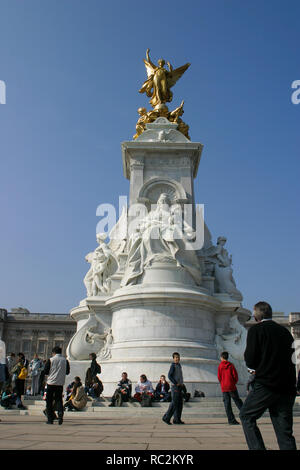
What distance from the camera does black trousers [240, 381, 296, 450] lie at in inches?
185

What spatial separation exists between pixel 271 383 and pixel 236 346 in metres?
15.1

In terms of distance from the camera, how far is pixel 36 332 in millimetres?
66688

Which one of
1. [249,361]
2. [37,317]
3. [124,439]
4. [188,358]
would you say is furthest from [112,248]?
[37,317]

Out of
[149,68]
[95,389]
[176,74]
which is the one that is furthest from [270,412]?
[149,68]

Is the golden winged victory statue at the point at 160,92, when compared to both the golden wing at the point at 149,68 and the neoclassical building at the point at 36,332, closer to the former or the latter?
the golden wing at the point at 149,68

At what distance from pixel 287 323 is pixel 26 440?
188 feet

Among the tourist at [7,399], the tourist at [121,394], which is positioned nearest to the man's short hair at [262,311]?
the tourist at [121,394]

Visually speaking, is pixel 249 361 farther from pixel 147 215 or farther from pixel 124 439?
pixel 147 215

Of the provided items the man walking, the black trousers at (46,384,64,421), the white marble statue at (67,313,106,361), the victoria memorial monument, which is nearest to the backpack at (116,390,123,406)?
the victoria memorial monument

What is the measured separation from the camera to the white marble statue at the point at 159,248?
19.3 m

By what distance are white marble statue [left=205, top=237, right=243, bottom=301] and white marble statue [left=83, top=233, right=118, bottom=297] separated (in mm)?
4879

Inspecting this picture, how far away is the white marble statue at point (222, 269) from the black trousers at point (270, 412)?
1688cm

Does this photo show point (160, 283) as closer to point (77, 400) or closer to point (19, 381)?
point (77, 400)
